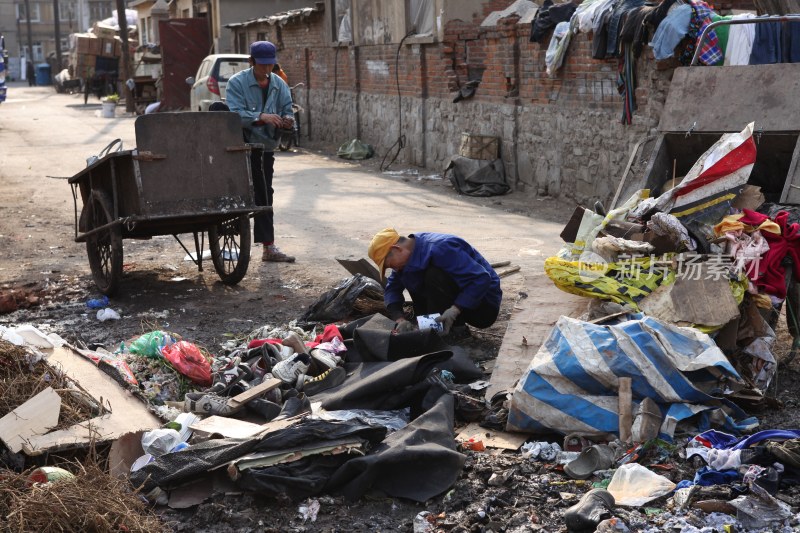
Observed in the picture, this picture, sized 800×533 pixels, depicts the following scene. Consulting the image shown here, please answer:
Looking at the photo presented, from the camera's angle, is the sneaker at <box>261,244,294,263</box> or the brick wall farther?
the brick wall

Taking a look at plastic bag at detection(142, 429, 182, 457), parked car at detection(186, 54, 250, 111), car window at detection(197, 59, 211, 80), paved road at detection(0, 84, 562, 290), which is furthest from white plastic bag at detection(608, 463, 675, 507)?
car window at detection(197, 59, 211, 80)

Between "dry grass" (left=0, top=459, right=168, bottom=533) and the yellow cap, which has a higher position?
the yellow cap

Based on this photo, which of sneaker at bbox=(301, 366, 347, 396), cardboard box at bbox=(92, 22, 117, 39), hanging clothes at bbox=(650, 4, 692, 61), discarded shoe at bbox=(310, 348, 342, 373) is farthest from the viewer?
cardboard box at bbox=(92, 22, 117, 39)

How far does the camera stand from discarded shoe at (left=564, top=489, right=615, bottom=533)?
12.0 feet

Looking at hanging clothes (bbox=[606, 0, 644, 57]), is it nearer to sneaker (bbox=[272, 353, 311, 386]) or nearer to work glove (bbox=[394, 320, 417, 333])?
work glove (bbox=[394, 320, 417, 333])

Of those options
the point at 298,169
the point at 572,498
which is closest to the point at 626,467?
the point at 572,498

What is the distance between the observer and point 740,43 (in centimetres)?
853

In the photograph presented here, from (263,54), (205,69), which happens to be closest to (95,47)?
(205,69)

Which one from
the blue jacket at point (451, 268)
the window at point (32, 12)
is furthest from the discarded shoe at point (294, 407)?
the window at point (32, 12)

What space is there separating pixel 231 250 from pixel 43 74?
52.8m

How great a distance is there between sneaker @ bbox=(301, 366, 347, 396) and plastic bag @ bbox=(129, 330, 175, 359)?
40.7 inches

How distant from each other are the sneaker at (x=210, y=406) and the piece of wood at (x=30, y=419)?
71 centimetres

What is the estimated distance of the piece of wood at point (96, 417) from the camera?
14.2ft

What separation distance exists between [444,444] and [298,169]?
12.6 metres
